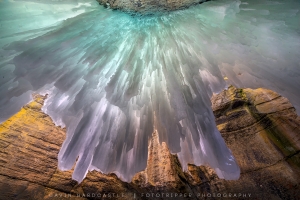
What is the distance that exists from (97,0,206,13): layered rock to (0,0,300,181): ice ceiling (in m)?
0.11

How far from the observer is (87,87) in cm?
254

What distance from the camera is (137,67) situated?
255 centimetres

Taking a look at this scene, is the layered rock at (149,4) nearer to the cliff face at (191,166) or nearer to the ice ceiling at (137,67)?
the ice ceiling at (137,67)

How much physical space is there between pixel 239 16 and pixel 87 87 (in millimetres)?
2290

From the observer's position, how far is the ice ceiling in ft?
7.61

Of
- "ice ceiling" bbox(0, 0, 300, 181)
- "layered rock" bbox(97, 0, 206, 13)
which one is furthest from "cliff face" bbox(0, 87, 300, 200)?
"layered rock" bbox(97, 0, 206, 13)

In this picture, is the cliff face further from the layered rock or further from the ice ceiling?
the layered rock

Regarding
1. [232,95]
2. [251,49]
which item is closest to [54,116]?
[232,95]

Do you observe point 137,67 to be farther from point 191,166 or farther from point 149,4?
point 191,166

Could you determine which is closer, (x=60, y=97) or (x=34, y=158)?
(x=34, y=158)

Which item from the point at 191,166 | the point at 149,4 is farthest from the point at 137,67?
the point at 191,166

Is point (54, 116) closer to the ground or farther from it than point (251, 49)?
closer to the ground

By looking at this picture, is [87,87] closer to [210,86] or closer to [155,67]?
[155,67]

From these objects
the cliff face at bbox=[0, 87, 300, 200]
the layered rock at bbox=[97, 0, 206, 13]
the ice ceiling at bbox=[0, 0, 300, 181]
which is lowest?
the cliff face at bbox=[0, 87, 300, 200]
